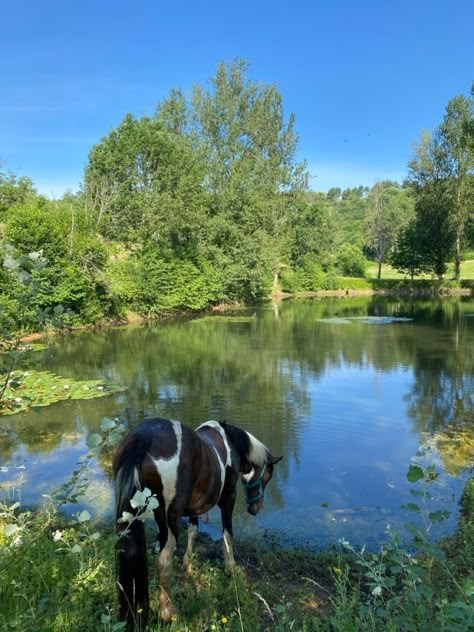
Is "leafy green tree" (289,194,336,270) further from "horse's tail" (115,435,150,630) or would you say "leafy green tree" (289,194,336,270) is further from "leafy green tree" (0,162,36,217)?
"horse's tail" (115,435,150,630)

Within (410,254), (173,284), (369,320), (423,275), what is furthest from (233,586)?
(423,275)

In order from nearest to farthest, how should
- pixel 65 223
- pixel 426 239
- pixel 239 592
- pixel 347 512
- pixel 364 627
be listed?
pixel 364 627, pixel 239 592, pixel 347 512, pixel 65 223, pixel 426 239

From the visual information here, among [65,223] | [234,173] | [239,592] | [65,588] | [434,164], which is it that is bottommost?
[239,592]

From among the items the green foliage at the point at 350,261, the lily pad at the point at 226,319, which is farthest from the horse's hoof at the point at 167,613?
the green foliage at the point at 350,261

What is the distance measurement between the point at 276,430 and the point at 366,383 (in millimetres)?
5122

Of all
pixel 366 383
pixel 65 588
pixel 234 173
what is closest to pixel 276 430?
pixel 366 383

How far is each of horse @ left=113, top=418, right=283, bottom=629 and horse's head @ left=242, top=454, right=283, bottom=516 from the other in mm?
17

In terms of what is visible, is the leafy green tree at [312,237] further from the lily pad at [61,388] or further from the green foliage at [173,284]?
the lily pad at [61,388]

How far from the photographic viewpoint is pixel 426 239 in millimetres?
49812

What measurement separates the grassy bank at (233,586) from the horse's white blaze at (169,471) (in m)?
0.62

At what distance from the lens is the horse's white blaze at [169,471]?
3.77m

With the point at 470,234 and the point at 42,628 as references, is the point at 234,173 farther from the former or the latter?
the point at 42,628

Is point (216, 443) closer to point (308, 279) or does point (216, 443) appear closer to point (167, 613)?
point (167, 613)

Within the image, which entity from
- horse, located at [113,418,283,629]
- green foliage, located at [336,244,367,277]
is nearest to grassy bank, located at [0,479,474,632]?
horse, located at [113,418,283,629]
